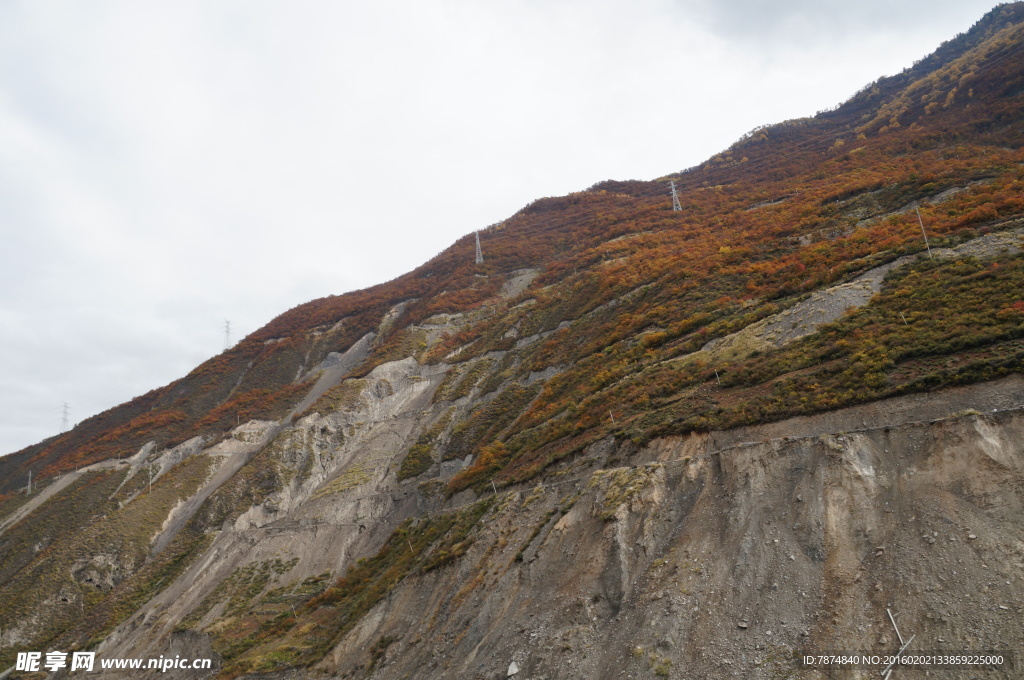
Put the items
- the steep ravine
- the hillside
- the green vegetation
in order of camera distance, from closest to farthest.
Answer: the steep ravine → the hillside → the green vegetation

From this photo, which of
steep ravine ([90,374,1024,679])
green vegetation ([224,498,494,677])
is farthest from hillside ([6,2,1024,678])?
green vegetation ([224,498,494,677])

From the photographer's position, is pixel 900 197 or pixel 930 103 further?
pixel 930 103

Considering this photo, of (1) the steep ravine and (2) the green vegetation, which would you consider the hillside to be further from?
(2) the green vegetation

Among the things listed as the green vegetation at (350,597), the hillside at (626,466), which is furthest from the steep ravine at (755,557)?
the green vegetation at (350,597)

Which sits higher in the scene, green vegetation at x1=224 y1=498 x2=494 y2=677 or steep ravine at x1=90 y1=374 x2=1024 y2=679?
steep ravine at x1=90 y1=374 x2=1024 y2=679

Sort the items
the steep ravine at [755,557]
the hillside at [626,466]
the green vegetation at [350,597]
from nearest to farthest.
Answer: the steep ravine at [755,557], the hillside at [626,466], the green vegetation at [350,597]

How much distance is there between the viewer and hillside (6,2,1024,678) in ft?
42.1

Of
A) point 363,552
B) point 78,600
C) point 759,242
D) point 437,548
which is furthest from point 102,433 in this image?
point 759,242

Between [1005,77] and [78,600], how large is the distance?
393 ft

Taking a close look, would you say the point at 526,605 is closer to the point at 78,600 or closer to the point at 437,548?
the point at 437,548

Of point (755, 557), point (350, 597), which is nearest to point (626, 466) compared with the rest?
point (755, 557)

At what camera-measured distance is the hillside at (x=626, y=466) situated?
42.1 ft

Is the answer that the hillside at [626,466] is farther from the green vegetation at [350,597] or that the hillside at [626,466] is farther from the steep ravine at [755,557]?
the green vegetation at [350,597]

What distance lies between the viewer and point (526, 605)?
17047mm
